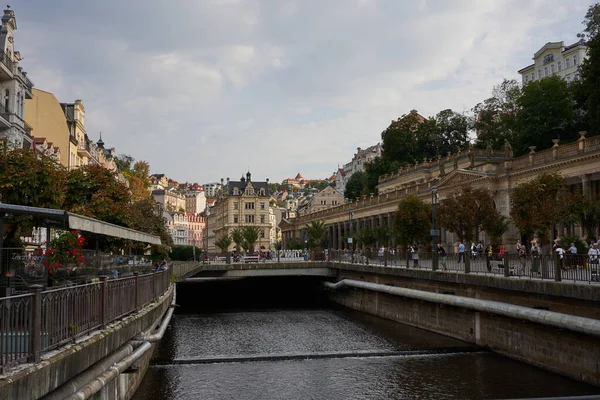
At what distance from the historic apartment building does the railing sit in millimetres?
35002

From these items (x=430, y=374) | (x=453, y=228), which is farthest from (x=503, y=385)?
(x=453, y=228)

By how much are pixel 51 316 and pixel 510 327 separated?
19377mm

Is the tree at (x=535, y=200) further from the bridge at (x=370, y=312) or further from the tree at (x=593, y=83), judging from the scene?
the tree at (x=593, y=83)

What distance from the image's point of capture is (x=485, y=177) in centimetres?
5469

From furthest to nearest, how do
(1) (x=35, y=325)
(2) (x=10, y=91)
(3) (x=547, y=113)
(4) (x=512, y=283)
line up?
(3) (x=547, y=113) → (2) (x=10, y=91) → (4) (x=512, y=283) → (1) (x=35, y=325)

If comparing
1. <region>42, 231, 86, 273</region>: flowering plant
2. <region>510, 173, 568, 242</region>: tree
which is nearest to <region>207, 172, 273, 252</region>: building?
<region>510, 173, 568, 242</region>: tree

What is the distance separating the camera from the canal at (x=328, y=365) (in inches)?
770

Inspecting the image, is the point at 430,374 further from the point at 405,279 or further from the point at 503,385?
the point at 405,279

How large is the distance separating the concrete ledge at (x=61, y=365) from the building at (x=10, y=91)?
26048 mm

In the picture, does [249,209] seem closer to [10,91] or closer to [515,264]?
[10,91]

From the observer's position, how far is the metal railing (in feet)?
64.2

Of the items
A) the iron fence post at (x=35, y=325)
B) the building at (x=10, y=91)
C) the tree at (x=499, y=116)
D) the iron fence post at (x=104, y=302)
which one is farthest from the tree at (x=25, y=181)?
the tree at (x=499, y=116)

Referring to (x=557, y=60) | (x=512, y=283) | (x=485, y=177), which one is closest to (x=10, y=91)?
(x=512, y=283)

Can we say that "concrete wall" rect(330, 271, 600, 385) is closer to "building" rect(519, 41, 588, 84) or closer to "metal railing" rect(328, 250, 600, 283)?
"metal railing" rect(328, 250, 600, 283)
